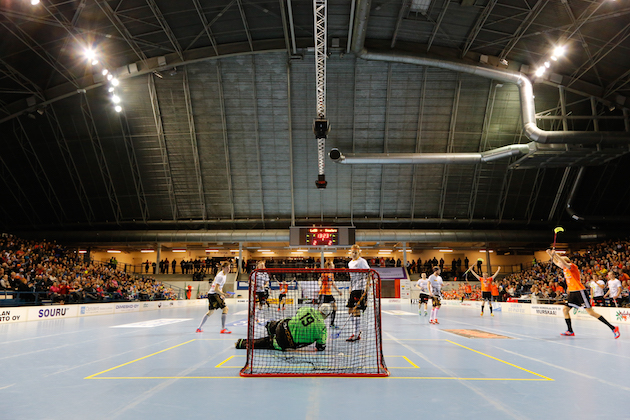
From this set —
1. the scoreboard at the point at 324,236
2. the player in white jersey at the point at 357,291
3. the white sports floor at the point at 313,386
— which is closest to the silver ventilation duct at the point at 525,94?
the scoreboard at the point at 324,236

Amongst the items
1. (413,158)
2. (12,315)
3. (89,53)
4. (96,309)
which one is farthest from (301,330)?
(413,158)

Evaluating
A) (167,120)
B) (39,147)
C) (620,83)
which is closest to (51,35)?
(167,120)

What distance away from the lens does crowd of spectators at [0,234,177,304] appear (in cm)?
1970

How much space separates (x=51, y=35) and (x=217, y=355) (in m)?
23.0

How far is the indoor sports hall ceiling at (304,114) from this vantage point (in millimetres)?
22953

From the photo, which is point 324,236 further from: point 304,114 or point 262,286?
point 262,286

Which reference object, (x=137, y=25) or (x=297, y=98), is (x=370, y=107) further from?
(x=137, y=25)

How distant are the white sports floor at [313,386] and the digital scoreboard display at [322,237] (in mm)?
24651

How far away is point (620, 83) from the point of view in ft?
81.9

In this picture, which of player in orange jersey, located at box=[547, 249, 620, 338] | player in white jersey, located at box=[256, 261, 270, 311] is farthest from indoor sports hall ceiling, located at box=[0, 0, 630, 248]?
player in white jersey, located at box=[256, 261, 270, 311]

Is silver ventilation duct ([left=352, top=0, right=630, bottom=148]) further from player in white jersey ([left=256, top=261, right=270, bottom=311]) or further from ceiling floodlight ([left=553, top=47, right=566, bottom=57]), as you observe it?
player in white jersey ([left=256, top=261, right=270, bottom=311])

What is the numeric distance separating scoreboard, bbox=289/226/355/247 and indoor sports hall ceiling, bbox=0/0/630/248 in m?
4.62

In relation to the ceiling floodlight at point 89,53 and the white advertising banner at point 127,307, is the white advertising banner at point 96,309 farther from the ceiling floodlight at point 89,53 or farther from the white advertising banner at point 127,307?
the ceiling floodlight at point 89,53

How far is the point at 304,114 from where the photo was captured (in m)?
31.8
